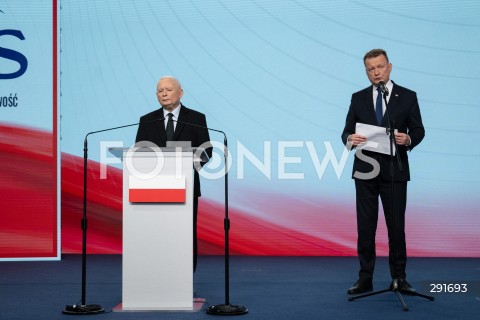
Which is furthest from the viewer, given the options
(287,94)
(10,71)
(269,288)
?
(287,94)

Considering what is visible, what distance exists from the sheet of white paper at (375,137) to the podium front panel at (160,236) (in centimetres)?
111

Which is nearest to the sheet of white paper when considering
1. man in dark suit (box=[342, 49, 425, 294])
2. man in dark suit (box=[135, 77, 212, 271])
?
man in dark suit (box=[342, 49, 425, 294])

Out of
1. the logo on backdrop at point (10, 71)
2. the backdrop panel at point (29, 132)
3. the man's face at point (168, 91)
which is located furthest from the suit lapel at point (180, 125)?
the logo on backdrop at point (10, 71)

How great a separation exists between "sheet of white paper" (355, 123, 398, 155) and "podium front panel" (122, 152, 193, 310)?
111cm

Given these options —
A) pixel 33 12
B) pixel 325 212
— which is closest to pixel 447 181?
pixel 325 212

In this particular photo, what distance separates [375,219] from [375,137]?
1.98 feet

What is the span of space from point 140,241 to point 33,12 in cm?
367

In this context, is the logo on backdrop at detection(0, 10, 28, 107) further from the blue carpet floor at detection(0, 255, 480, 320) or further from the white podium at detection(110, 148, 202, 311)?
the white podium at detection(110, 148, 202, 311)

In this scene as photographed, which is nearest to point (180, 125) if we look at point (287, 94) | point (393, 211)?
point (393, 211)

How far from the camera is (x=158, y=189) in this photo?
12.6 ft

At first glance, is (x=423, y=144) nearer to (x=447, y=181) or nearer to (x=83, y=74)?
(x=447, y=181)

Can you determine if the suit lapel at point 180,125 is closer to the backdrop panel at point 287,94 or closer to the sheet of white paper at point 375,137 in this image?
the sheet of white paper at point 375,137

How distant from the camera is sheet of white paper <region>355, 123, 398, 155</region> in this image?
426 cm

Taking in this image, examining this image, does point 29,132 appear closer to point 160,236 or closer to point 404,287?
point 160,236
